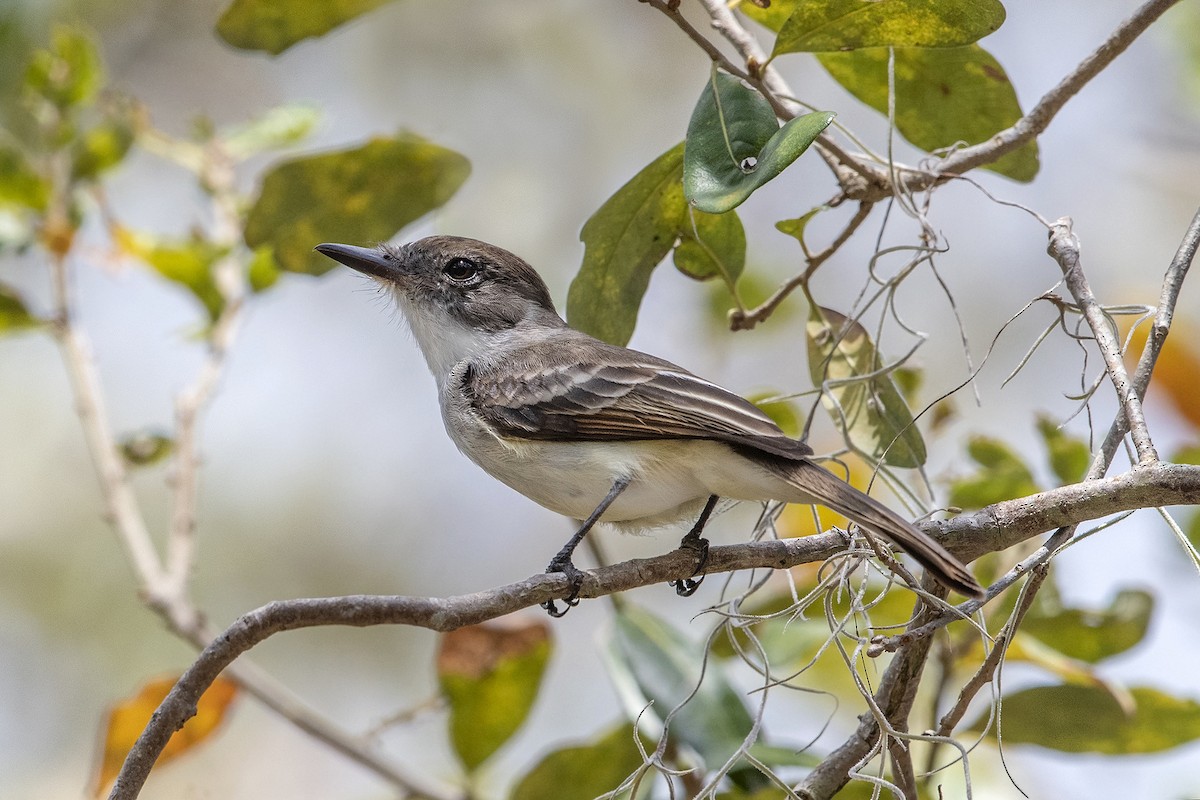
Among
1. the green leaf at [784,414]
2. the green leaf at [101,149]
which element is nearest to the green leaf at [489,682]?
the green leaf at [784,414]

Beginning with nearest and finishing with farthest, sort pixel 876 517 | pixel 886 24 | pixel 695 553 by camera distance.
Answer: pixel 876 517
pixel 886 24
pixel 695 553

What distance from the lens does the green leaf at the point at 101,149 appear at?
368 centimetres

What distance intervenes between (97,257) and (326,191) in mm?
1193

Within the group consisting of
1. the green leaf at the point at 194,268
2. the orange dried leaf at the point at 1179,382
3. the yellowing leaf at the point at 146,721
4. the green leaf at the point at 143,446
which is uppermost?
the orange dried leaf at the point at 1179,382

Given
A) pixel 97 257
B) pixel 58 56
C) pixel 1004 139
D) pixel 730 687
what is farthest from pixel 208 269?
pixel 1004 139

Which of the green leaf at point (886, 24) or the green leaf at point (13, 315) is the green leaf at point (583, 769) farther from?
the green leaf at point (13, 315)

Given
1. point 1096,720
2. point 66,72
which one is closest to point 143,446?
point 66,72

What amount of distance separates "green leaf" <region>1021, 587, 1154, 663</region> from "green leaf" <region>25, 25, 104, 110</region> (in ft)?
10.2

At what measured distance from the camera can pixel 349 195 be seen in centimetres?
311

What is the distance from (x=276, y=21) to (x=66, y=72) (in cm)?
126

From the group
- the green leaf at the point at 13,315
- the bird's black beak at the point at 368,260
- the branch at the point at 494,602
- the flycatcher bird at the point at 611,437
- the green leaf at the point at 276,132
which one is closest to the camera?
the branch at the point at 494,602

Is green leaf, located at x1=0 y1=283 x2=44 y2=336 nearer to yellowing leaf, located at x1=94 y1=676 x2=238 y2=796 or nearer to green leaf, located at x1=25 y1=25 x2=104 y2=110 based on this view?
green leaf, located at x1=25 y1=25 x2=104 y2=110

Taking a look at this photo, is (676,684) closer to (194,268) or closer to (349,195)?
(349,195)

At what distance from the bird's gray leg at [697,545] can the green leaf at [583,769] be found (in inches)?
16.9
